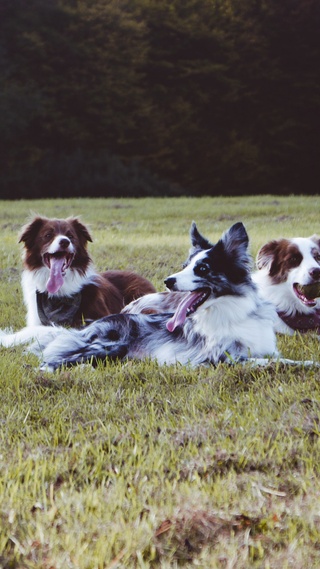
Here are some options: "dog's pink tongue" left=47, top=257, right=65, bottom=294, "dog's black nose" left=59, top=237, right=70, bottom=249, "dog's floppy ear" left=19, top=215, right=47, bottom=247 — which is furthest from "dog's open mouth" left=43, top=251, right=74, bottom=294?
"dog's floppy ear" left=19, top=215, right=47, bottom=247

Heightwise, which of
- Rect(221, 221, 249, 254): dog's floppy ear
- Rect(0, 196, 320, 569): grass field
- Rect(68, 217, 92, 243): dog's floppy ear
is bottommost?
Rect(0, 196, 320, 569): grass field

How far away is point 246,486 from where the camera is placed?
335 centimetres

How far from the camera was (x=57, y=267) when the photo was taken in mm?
7016

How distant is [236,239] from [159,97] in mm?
25863

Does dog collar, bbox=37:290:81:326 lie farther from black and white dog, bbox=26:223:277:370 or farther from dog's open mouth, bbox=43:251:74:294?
black and white dog, bbox=26:223:277:370

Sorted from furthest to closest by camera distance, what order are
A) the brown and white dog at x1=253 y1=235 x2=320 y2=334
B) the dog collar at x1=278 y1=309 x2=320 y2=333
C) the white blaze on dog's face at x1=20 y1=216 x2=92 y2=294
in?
the white blaze on dog's face at x1=20 y1=216 x2=92 y2=294 → the dog collar at x1=278 y1=309 x2=320 y2=333 → the brown and white dog at x1=253 y1=235 x2=320 y2=334

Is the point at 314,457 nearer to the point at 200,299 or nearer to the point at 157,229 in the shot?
the point at 200,299

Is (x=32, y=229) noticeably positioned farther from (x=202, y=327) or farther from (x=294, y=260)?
(x=294, y=260)

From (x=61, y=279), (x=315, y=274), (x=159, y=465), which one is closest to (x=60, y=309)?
(x=61, y=279)

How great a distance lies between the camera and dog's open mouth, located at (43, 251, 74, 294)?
6.99m

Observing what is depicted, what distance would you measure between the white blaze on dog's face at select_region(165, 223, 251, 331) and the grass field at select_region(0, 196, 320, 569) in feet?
1.73

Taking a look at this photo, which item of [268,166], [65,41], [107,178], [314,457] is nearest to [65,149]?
[107,178]

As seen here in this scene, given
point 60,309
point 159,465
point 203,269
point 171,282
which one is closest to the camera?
point 159,465

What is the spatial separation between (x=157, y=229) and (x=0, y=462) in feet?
39.3
